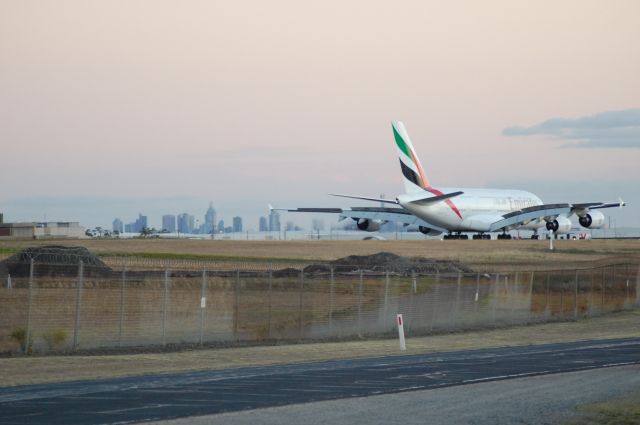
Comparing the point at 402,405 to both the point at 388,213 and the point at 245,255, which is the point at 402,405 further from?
the point at 388,213

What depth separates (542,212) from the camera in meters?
90.8

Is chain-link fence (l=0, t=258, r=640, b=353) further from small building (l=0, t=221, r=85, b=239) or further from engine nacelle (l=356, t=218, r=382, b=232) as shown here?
small building (l=0, t=221, r=85, b=239)

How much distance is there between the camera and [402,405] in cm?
1662

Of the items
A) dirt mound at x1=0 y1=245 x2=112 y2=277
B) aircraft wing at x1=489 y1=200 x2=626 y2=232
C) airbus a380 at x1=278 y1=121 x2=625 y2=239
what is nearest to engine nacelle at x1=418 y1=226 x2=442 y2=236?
airbus a380 at x1=278 y1=121 x2=625 y2=239

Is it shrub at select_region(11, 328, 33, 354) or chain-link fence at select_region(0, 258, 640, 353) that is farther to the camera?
chain-link fence at select_region(0, 258, 640, 353)

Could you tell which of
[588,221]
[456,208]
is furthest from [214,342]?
[588,221]

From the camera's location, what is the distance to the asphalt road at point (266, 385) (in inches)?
617

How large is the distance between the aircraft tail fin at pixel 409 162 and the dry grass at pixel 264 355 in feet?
160

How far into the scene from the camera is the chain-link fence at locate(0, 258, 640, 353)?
2659 centimetres

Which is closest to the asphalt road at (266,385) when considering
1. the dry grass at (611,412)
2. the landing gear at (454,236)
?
the dry grass at (611,412)

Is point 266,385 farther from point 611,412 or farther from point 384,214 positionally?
point 384,214

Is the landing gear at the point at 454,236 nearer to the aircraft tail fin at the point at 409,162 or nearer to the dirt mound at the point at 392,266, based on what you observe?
the aircraft tail fin at the point at 409,162

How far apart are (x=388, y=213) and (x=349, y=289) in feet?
182

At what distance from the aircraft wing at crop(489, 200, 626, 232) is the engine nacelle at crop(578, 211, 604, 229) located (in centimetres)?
45
